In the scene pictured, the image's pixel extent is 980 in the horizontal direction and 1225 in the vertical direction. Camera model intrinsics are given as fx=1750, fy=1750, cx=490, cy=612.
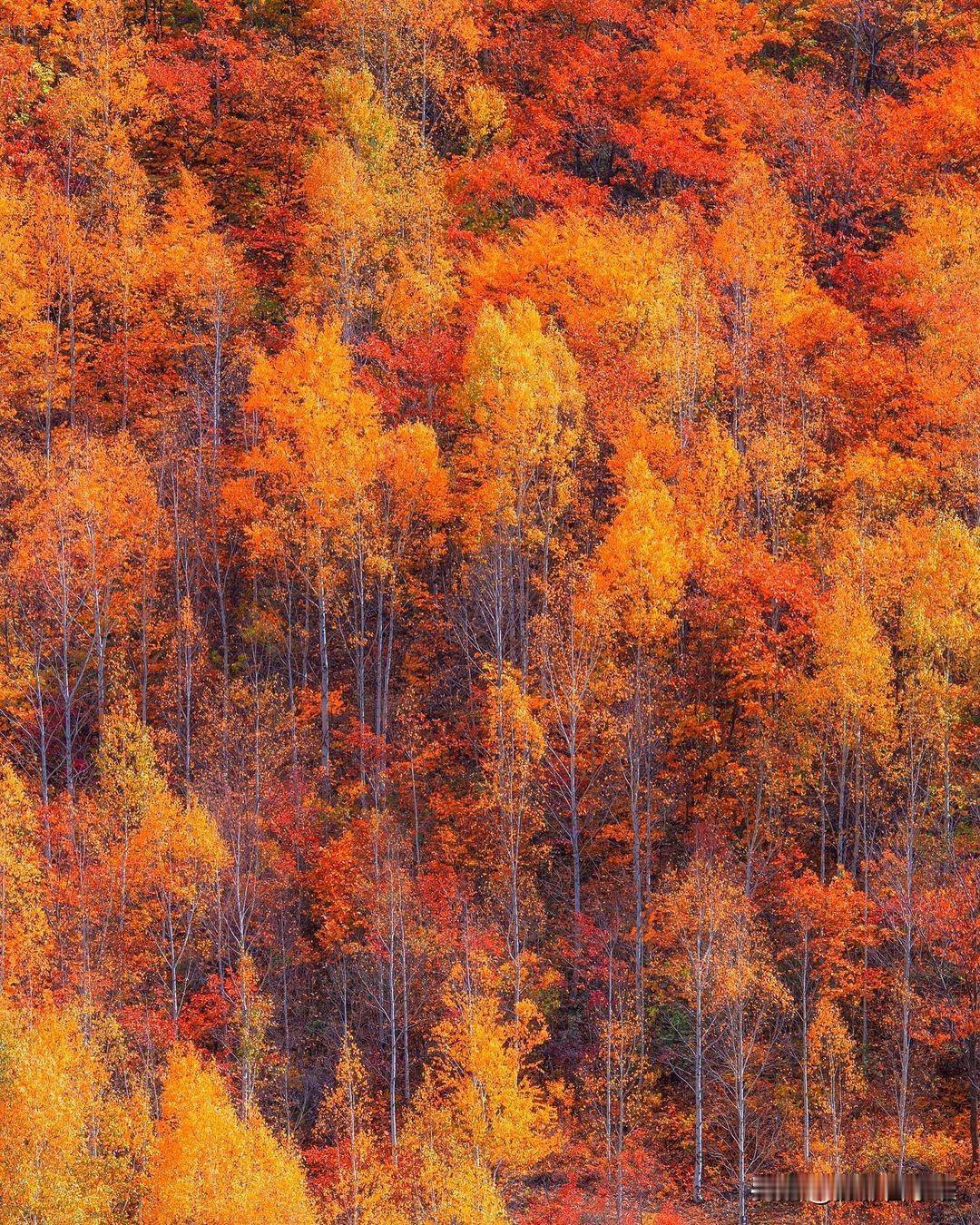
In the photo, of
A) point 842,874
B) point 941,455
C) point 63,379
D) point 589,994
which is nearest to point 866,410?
point 941,455

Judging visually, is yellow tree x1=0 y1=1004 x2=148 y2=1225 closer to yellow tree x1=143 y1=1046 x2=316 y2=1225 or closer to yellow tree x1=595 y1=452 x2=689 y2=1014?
yellow tree x1=143 y1=1046 x2=316 y2=1225

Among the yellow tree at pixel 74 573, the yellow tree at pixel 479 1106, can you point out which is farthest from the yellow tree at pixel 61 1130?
the yellow tree at pixel 74 573

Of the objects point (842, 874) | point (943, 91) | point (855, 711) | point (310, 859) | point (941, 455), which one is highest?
point (943, 91)

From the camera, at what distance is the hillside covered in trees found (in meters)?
43.9

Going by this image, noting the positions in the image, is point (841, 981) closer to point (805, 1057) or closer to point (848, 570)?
point (805, 1057)

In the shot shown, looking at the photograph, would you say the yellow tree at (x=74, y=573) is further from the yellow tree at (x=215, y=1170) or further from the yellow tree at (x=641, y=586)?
the yellow tree at (x=641, y=586)

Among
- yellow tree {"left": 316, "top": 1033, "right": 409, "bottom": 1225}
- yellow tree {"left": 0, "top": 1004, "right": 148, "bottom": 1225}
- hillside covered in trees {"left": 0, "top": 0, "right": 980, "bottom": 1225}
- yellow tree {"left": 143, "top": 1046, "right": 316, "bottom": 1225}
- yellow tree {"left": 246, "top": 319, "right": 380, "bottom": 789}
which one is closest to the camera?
yellow tree {"left": 143, "top": 1046, "right": 316, "bottom": 1225}

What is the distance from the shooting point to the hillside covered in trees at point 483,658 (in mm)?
43875

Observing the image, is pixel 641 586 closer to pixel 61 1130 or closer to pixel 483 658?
pixel 483 658

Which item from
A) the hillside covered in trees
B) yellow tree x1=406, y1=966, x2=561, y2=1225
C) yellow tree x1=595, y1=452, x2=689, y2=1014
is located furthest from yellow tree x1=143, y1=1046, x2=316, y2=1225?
yellow tree x1=595, y1=452, x2=689, y2=1014

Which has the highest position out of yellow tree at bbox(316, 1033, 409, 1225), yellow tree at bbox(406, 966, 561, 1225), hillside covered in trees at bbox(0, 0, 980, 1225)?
hillside covered in trees at bbox(0, 0, 980, 1225)

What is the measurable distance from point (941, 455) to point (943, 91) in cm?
2326

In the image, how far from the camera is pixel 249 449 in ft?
197

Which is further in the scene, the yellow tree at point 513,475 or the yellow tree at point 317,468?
the yellow tree at point 317,468
